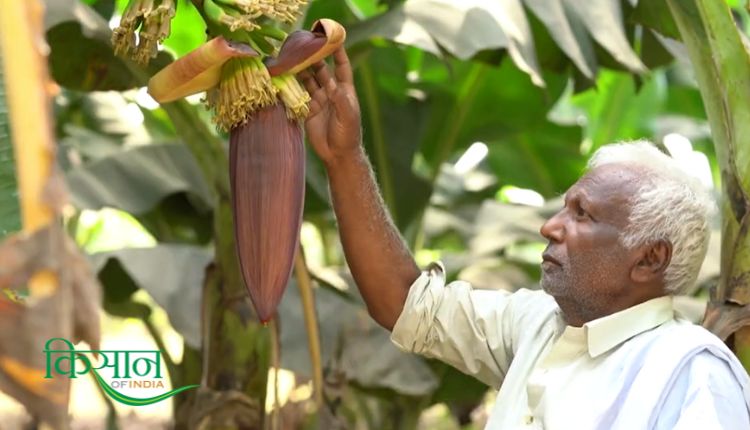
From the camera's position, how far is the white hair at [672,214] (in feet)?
3.90

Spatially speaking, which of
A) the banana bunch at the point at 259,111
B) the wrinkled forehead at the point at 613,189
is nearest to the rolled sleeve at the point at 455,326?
the wrinkled forehead at the point at 613,189

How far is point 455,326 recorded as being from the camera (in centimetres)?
134

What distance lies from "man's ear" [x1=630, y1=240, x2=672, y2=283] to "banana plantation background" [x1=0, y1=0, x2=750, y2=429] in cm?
7

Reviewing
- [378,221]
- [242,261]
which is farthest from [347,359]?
[242,261]

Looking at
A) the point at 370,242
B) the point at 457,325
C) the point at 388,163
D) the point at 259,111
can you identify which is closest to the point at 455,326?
the point at 457,325

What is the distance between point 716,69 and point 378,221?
426 millimetres

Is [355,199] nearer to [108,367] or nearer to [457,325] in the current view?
[457,325]

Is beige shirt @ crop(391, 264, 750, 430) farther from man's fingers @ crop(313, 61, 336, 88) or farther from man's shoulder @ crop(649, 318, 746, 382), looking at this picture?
man's fingers @ crop(313, 61, 336, 88)

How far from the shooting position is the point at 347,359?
1673mm

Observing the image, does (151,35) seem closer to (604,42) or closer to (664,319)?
(664,319)

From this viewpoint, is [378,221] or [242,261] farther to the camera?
[378,221]

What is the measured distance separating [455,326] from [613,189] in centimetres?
27

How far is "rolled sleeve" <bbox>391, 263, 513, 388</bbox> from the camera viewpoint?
1.32 meters

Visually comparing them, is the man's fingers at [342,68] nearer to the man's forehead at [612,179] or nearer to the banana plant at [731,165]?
the man's forehead at [612,179]
